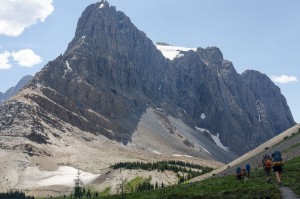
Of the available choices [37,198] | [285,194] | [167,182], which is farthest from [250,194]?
[37,198]

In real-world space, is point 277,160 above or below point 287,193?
above

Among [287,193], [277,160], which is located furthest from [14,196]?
[287,193]

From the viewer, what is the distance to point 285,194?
3039cm

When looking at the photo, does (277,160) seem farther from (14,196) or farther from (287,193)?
(14,196)

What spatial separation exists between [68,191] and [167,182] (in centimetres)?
4971

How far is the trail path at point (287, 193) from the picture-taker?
29.4m

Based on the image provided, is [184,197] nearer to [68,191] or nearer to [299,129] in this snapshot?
[299,129]

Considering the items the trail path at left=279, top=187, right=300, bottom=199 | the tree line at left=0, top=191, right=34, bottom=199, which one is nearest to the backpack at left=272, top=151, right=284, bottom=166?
the trail path at left=279, top=187, right=300, bottom=199

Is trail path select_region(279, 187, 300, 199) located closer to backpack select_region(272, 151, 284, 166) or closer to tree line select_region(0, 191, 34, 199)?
backpack select_region(272, 151, 284, 166)

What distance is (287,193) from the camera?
101 feet

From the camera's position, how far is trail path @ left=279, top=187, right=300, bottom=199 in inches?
1159

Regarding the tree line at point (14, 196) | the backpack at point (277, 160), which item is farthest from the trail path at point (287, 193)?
the tree line at point (14, 196)

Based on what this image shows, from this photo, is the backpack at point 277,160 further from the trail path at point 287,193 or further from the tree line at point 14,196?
the tree line at point 14,196

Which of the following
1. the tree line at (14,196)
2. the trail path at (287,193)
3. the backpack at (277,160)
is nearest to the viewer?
the trail path at (287,193)
